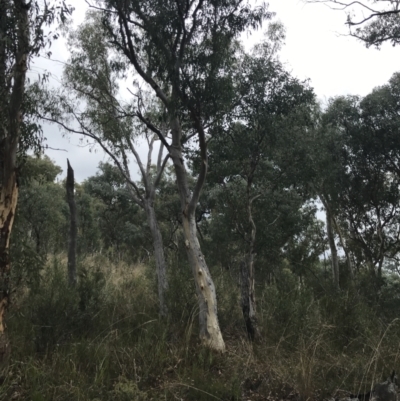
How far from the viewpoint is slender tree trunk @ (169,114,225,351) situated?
A: 314 inches

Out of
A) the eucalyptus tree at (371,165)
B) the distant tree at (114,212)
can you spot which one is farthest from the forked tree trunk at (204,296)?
the distant tree at (114,212)

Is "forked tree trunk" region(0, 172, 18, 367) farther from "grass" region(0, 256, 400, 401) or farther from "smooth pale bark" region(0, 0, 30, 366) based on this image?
"grass" region(0, 256, 400, 401)

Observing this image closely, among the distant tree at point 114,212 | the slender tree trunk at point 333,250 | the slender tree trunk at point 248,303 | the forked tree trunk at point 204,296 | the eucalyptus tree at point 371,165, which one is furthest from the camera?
the distant tree at point 114,212

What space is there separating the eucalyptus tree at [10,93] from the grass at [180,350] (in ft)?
3.33

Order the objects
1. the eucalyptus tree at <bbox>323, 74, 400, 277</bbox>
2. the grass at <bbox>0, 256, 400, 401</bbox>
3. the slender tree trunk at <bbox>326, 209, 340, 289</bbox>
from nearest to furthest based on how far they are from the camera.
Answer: the grass at <bbox>0, 256, 400, 401</bbox> < the eucalyptus tree at <bbox>323, 74, 400, 277</bbox> < the slender tree trunk at <bbox>326, 209, 340, 289</bbox>

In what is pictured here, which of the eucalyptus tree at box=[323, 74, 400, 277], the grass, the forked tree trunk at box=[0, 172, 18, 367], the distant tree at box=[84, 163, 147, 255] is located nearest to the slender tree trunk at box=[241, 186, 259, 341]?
the grass

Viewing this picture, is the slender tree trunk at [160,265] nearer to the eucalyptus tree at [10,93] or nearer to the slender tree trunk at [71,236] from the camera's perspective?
the slender tree trunk at [71,236]

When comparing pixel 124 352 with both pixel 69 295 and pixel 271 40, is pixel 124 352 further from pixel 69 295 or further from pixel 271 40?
pixel 271 40

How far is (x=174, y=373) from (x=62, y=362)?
5.56 feet

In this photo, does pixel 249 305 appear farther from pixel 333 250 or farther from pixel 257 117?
pixel 333 250

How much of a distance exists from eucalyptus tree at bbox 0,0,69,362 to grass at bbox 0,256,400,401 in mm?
1016

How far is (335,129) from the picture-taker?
16203 mm

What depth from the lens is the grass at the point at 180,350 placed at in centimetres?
591

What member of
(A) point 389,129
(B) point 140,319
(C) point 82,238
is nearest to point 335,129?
(A) point 389,129
